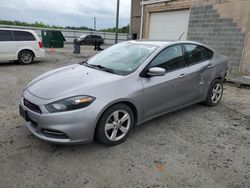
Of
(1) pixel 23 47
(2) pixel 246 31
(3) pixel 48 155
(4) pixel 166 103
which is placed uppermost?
(2) pixel 246 31

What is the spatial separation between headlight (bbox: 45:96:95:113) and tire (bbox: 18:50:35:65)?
7831 millimetres

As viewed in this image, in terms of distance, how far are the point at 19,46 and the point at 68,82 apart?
748cm

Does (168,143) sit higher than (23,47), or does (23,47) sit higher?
(23,47)

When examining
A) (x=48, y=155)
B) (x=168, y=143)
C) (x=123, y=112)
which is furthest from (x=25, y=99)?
(x=168, y=143)

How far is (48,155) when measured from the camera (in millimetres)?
2703

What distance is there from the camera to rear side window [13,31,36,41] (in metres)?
8.95

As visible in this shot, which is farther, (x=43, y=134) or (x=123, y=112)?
(x=123, y=112)

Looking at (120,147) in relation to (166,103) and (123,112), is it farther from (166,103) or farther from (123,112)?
(166,103)

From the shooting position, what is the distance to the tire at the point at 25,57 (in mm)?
9234

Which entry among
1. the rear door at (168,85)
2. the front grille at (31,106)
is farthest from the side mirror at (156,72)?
the front grille at (31,106)

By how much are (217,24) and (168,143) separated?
24.7 feet

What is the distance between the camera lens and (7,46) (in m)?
8.72

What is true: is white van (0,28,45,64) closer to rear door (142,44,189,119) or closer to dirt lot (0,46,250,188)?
dirt lot (0,46,250,188)

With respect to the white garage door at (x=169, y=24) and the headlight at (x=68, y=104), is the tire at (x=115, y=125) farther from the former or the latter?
the white garage door at (x=169, y=24)
